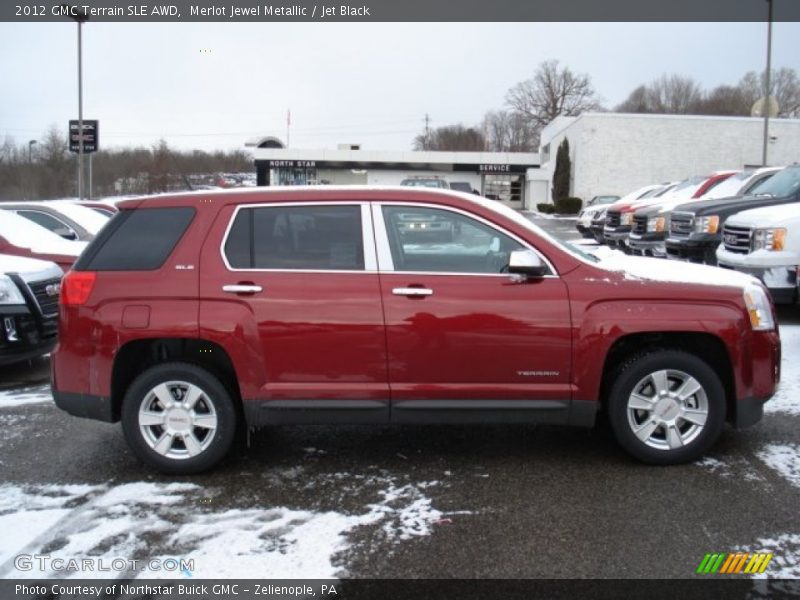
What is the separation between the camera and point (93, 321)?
443 centimetres

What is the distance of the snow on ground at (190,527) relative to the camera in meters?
3.41

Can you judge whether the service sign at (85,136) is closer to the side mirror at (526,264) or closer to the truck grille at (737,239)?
the truck grille at (737,239)

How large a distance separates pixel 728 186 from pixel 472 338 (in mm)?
12668

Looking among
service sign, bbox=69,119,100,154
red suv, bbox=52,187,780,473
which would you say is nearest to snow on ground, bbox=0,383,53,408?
red suv, bbox=52,187,780,473

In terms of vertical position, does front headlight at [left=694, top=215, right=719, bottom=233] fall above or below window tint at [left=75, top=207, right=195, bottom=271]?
above

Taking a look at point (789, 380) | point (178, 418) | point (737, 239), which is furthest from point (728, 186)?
point (178, 418)

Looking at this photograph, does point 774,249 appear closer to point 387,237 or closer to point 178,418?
point 387,237

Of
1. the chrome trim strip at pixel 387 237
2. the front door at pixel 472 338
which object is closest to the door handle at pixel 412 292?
the front door at pixel 472 338

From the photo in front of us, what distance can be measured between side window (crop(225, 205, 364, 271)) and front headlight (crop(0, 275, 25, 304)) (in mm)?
3653

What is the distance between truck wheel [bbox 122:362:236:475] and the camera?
4.44m

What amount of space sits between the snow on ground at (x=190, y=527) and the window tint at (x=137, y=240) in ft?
4.56

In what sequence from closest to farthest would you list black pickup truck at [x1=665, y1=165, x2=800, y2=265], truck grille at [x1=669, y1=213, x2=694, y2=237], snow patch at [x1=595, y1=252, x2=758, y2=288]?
snow patch at [x1=595, y1=252, x2=758, y2=288] < black pickup truck at [x1=665, y1=165, x2=800, y2=265] < truck grille at [x1=669, y1=213, x2=694, y2=237]

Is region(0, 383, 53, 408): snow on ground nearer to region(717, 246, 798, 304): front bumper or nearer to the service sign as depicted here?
region(717, 246, 798, 304): front bumper

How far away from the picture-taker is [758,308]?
4.46 metres
